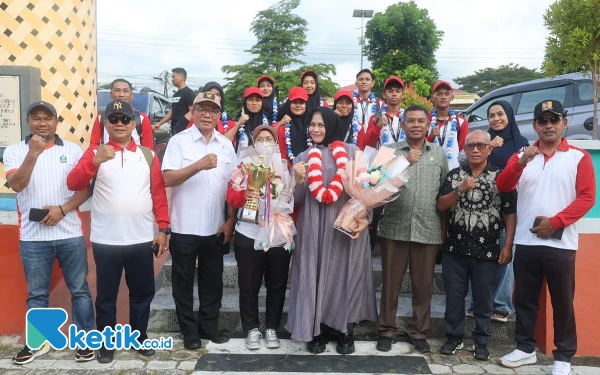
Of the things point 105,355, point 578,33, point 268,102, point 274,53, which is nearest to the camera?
point 105,355

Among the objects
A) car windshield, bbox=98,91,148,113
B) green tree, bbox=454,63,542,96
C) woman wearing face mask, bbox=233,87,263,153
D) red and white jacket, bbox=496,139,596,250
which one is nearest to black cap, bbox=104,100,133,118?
woman wearing face mask, bbox=233,87,263,153

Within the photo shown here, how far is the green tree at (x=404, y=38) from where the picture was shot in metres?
27.9

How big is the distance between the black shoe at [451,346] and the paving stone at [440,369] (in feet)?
0.64

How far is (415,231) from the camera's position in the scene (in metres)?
3.89

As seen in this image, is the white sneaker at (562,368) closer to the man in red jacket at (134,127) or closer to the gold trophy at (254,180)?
the gold trophy at (254,180)

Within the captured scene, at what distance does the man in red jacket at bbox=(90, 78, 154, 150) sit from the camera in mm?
4244

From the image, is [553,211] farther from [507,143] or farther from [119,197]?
[119,197]

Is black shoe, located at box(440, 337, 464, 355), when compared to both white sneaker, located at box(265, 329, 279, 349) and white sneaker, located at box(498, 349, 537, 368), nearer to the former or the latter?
white sneaker, located at box(498, 349, 537, 368)

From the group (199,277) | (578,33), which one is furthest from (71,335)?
(578,33)

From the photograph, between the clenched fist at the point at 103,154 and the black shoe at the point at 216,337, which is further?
the black shoe at the point at 216,337

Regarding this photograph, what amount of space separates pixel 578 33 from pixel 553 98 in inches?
42.0

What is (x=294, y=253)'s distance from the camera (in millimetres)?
3963

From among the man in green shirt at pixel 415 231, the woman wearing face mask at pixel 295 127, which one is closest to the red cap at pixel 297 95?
the woman wearing face mask at pixel 295 127

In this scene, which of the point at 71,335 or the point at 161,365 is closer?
the point at 161,365
